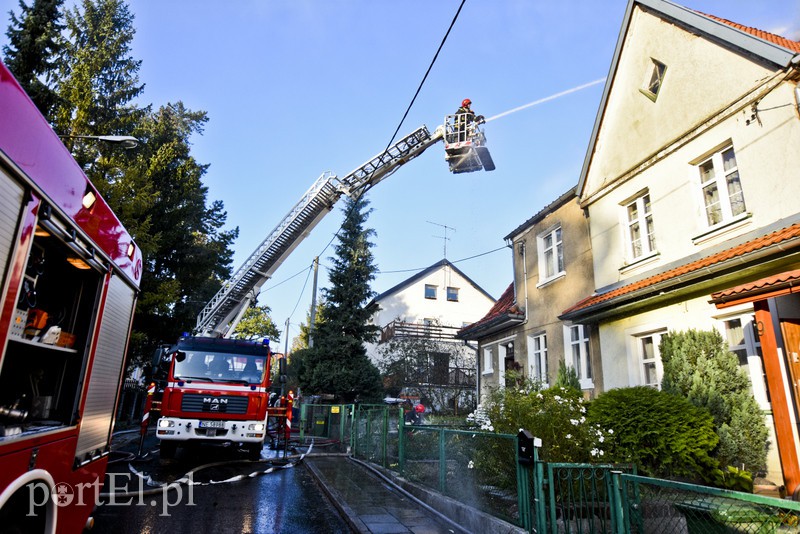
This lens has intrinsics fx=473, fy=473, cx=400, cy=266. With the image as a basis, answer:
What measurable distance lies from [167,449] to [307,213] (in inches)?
347

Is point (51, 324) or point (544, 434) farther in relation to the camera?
point (544, 434)

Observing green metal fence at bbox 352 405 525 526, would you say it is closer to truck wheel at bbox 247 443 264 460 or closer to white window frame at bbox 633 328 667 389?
truck wheel at bbox 247 443 264 460

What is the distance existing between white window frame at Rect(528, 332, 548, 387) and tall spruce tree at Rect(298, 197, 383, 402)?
1058 centimetres

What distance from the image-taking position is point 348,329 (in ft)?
76.9

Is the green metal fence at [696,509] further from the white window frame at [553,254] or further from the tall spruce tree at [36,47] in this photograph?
the tall spruce tree at [36,47]

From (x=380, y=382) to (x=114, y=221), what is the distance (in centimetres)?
1934

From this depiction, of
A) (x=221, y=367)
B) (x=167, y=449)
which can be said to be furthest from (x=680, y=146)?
(x=167, y=449)

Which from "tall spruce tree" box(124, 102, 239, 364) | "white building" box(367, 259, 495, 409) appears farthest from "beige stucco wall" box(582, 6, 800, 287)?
"tall spruce tree" box(124, 102, 239, 364)

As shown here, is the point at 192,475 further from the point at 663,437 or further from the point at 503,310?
the point at 503,310

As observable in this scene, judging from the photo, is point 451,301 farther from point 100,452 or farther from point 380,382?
point 100,452

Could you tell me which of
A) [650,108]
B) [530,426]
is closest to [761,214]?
[650,108]

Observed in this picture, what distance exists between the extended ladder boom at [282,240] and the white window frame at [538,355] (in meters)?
8.13

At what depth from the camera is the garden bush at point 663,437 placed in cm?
660

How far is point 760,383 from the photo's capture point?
693cm
